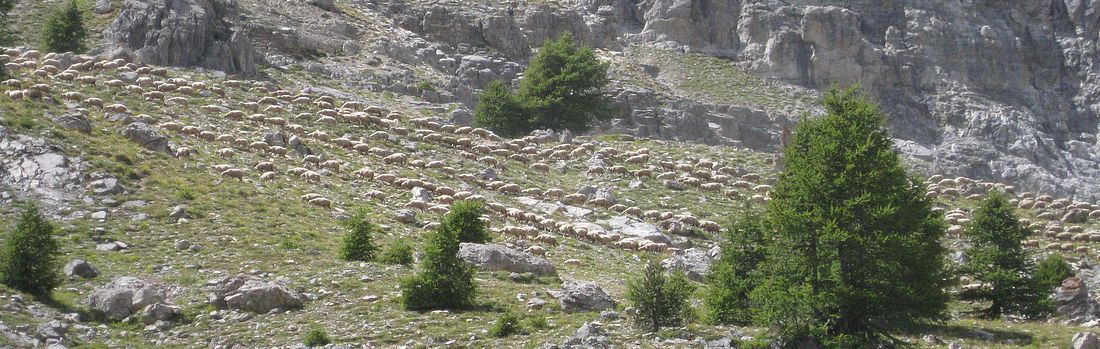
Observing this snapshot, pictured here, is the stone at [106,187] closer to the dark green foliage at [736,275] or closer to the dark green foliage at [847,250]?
the dark green foliage at [736,275]

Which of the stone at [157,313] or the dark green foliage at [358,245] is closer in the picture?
the stone at [157,313]

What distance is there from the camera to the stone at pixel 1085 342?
72.5 feet

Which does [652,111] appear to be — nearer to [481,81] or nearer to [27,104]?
[481,81]

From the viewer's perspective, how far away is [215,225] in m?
31.1

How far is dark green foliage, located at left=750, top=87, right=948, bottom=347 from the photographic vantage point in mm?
20453

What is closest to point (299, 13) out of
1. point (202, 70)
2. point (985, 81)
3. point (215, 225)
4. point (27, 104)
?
point (202, 70)

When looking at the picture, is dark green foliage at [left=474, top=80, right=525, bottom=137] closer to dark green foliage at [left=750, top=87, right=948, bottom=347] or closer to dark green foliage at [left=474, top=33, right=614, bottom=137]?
dark green foliage at [left=474, top=33, right=614, bottom=137]

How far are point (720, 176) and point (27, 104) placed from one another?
31.4 m

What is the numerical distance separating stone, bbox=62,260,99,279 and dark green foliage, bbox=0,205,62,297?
1395 mm

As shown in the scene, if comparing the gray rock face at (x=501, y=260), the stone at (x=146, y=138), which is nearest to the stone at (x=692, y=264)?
the gray rock face at (x=501, y=260)

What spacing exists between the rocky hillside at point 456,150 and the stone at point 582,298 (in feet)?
0.21

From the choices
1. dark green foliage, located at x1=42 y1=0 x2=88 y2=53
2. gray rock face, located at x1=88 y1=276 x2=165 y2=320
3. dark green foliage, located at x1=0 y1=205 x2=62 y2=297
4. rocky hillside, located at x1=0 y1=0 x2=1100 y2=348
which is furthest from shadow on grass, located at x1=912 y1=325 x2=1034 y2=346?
dark green foliage, located at x1=42 y1=0 x2=88 y2=53

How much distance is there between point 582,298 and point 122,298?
35.6 feet

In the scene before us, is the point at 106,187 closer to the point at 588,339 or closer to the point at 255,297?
the point at 255,297
